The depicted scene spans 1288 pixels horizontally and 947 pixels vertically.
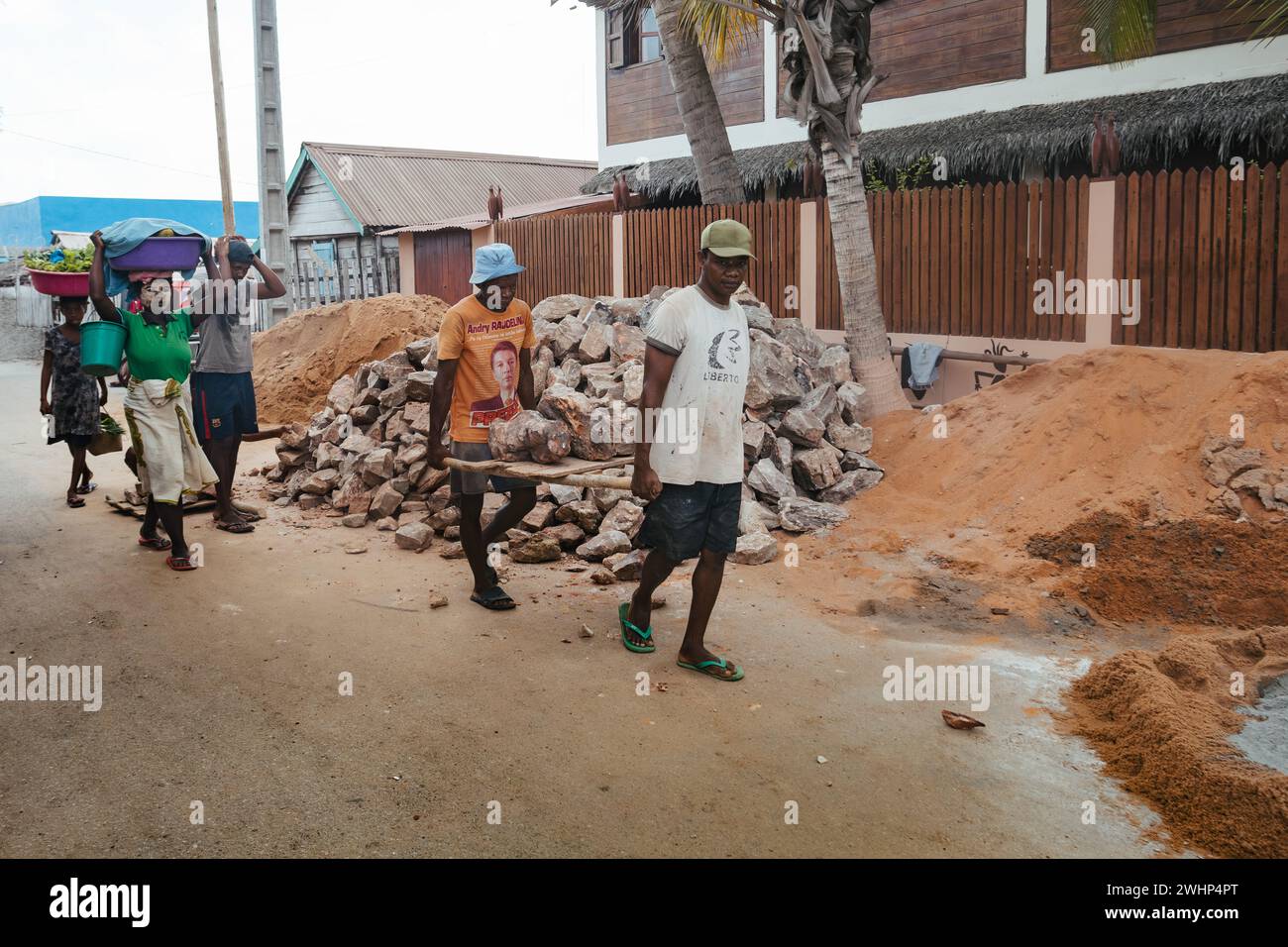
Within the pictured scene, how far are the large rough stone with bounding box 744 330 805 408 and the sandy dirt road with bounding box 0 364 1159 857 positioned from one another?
6.26 feet

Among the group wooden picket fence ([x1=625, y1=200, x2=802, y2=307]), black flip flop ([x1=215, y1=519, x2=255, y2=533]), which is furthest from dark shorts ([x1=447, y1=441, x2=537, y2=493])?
wooden picket fence ([x1=625, y1=200, x2=802, y2=307])

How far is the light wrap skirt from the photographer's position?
671cm

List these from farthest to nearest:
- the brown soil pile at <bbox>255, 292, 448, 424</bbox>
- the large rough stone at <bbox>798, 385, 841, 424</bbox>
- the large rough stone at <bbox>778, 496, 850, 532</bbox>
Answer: the brown soil pile at <bbox>255, 292, 448, 424</bbox>, the large rough stone at <bbox>798, 385, 841, 424</bbox>, the large rough stone at <bbox>778, 496, 850, 532</bbox>

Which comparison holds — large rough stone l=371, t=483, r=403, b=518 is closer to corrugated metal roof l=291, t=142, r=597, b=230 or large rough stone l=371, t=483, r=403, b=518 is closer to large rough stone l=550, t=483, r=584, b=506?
large rough stone l=550, t=483, r=584, b=506

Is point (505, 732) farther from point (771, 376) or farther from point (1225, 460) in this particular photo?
point (1225, 460)

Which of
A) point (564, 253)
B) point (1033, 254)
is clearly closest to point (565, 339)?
point (1033, 254)

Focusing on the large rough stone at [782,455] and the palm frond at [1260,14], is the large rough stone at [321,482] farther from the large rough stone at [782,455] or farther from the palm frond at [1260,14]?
the palm frond at [1260,14]

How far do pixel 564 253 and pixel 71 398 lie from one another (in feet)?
25.7

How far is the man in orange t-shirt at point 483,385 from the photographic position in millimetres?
5645

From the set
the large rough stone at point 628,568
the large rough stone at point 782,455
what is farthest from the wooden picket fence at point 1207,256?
the large rough stone at point 628,568

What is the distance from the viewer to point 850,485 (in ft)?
26.1

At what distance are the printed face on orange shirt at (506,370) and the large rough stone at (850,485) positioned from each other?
292 cm

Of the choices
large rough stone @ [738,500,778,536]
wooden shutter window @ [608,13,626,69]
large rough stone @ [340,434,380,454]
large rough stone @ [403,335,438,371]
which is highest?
wooden shutter window @ [608,13,626,69]

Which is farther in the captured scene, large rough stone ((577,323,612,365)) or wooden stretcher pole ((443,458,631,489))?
large rough stone ((577,323,612,365))
